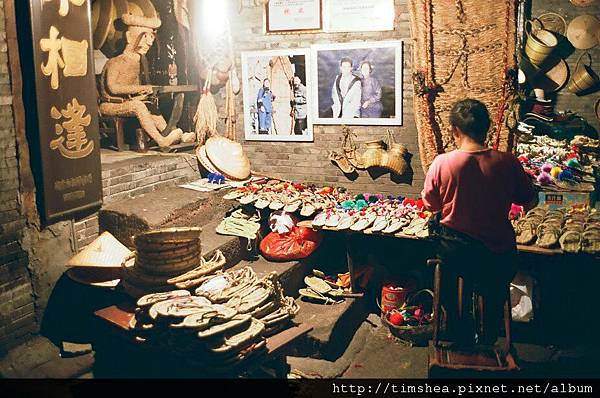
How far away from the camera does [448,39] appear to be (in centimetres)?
774

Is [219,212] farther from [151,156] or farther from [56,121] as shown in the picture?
[56,121]

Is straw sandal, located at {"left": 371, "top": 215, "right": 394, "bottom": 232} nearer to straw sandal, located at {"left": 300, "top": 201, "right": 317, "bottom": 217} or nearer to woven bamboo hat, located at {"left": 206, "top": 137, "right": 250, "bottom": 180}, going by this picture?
straw sandal, located at {"left": 300, "top": 201, "right": 317, "bottom": 217}

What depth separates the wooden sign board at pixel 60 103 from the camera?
613cm

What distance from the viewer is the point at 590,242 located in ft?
20.3

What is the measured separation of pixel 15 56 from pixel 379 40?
4902 mm

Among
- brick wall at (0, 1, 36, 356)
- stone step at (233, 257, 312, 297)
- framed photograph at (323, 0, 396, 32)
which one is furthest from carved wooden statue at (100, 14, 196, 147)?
brick wall at (0, 1, 36, 356)

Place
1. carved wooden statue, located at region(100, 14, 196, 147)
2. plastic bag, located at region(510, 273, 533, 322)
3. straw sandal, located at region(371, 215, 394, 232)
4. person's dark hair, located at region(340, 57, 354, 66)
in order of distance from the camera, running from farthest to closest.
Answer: carved wooden statue, located at region(100, 14, 196, 147) < person's dark hair, located at region(340, 57, 354, 66) < straw sandal, located at region(371, 215, 394, 232) < plastic bag, located at region(510, 273, 533, 322)

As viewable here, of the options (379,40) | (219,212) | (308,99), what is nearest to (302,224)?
(219,212)

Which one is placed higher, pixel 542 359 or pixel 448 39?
pixel 448 39

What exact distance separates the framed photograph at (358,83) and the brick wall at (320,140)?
11 centimetres

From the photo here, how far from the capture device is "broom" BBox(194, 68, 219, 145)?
32.2 feet

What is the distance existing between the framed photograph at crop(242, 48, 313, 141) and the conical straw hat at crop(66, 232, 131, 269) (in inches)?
143

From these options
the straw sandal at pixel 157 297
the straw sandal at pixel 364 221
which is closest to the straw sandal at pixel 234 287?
the straw sandal at pixel 157 297

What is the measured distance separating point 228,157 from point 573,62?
791 cm
